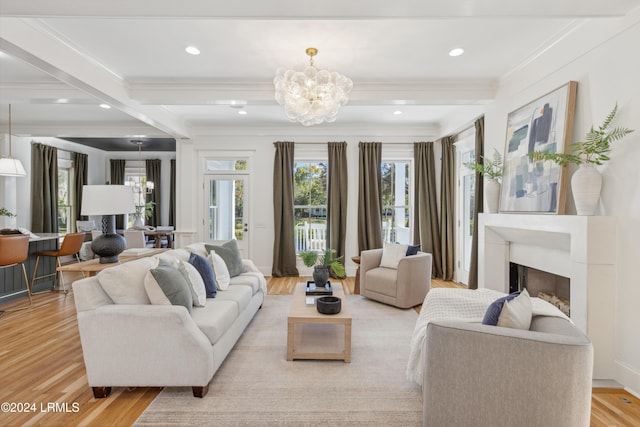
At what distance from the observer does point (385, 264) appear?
4.55 meters

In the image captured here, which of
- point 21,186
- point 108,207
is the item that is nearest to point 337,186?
point 108,207

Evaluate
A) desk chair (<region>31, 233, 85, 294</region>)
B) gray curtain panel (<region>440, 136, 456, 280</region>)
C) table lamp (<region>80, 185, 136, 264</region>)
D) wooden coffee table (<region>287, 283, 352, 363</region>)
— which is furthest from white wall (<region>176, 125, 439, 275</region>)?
wooden coffee table (<region>287, 283, 352, 363</region>)

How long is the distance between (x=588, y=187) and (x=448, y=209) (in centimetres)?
325

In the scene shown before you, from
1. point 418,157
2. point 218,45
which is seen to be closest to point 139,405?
point 218,45

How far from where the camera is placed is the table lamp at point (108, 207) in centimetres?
327

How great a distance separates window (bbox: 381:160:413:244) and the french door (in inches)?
102

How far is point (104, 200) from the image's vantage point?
3.30 m

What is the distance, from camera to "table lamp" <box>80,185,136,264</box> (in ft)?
10.7

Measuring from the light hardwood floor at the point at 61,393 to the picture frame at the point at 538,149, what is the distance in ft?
4.78

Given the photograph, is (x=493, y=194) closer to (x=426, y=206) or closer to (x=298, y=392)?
(x=426, y=206)

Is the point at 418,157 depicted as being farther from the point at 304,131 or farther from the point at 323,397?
the point at 323,397

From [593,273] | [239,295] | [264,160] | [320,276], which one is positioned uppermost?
[264,160]

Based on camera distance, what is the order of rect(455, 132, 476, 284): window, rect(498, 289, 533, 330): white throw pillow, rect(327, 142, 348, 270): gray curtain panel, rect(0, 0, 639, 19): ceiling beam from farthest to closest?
1. rect(327, 142, 348, 270): gray curtain panel
2. rect(455, 132, 476, 284): window
3. rect(0, 0, 639, 19): ceiling beam
4. rect(498, 289, 533, 330): white throw pillow

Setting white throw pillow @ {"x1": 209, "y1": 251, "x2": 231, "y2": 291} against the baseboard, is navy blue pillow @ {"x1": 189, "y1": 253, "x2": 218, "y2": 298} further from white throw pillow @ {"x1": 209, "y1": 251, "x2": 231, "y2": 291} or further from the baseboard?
the baseboard
